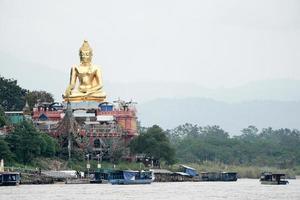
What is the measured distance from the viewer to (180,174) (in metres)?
84.1

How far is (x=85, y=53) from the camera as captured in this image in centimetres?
9550

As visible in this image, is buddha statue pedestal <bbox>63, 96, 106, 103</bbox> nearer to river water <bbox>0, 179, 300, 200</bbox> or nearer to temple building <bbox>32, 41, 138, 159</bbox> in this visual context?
temple building <bbox>32, 41, 138, 159</bbox>

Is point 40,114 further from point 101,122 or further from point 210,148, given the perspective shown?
point 210,148

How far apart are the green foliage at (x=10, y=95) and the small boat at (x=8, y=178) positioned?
3711cm

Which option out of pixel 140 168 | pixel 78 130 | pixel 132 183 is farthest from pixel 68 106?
pixel 132 183

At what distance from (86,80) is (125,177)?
24060 mm

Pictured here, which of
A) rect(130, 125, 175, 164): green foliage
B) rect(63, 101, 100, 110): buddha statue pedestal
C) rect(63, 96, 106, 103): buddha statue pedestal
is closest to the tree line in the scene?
rect(130, 125, 175, 164): green foliage

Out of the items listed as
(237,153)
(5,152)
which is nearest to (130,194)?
(5,152)

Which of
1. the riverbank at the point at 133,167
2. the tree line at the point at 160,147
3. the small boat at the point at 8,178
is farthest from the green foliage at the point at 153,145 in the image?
the small boat at the point at 8,178

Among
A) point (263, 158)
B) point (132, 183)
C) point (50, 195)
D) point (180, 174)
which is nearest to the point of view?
point (50, 195)

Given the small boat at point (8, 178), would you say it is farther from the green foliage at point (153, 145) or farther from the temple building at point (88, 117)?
the green foliage at point (153, 145)

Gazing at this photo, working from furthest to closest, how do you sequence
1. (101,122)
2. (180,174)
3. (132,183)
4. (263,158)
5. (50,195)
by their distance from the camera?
(263,158) < (101,122) < (180,174) < (132,183) < (50,195)

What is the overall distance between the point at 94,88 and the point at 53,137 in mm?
10920

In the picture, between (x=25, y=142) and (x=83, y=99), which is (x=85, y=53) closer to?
(x=83, y=99)
